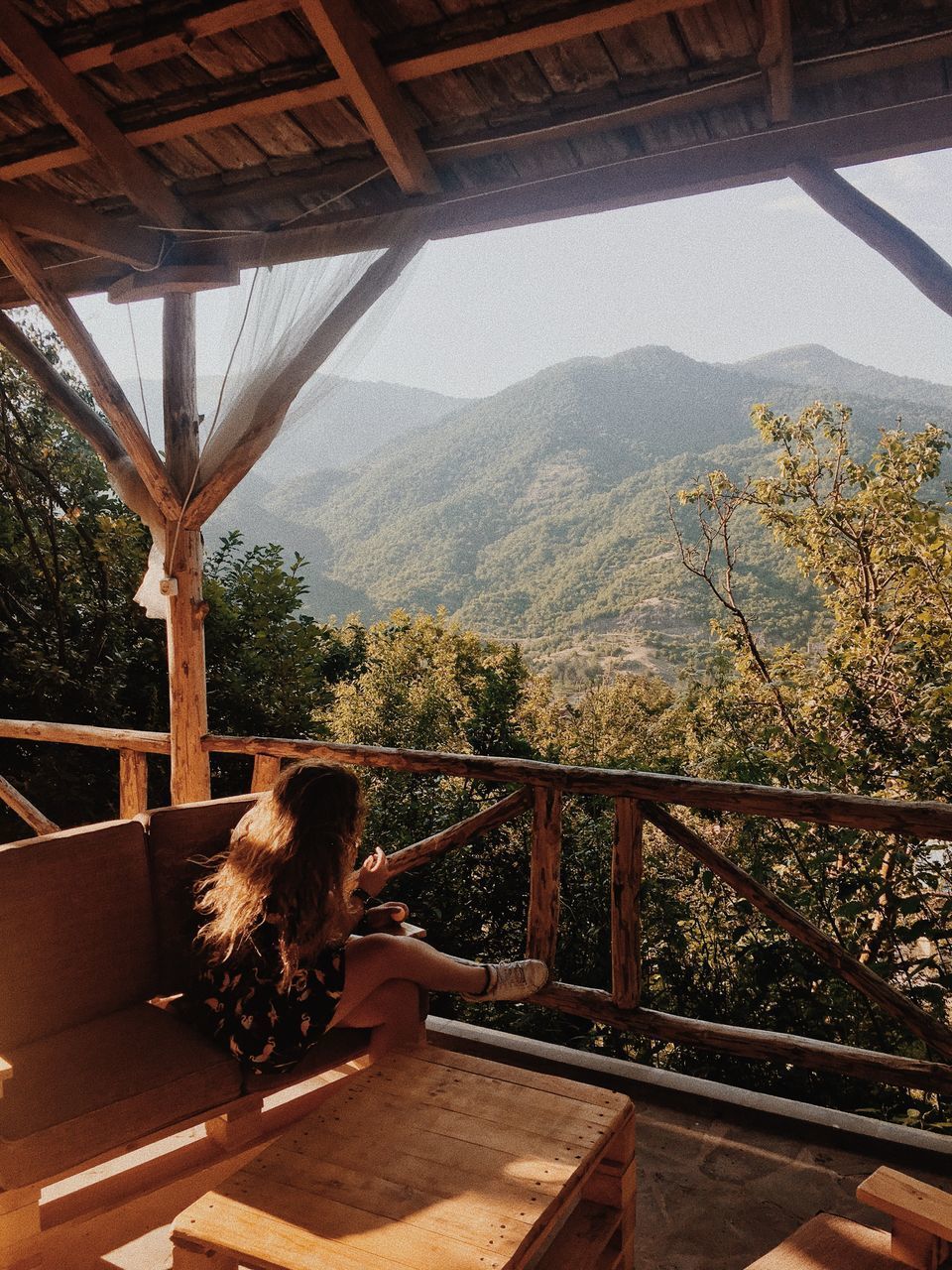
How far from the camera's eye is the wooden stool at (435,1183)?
135cm

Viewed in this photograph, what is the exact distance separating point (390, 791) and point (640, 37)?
3.66 meters

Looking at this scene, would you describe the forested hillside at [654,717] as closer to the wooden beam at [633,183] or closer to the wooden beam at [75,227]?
the wooden beam at [633,183]

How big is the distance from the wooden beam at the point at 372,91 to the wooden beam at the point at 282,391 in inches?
9.3

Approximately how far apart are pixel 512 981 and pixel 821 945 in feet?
2.56

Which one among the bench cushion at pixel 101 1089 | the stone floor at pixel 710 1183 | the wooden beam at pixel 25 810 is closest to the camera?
the bench cushion at pixel 101 1089

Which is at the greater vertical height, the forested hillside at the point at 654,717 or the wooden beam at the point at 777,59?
the wooden beam at the point at 777,59

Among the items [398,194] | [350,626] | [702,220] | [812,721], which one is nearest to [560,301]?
[702,220]

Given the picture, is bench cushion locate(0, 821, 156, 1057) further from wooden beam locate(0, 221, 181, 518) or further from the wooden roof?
the wooden roof

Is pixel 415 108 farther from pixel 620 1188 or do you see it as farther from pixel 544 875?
pixel 620 1188

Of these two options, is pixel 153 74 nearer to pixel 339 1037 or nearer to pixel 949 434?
pixel 339 1037

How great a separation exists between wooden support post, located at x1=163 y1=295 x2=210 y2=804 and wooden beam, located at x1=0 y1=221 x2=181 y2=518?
0.07 meters

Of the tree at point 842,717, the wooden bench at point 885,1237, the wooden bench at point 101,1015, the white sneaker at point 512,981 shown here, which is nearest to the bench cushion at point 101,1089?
the wooden bench at point 101,1015

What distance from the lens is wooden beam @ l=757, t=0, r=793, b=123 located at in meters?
2.27

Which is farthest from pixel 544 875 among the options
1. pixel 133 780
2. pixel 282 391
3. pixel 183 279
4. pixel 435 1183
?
pixel 183 279
